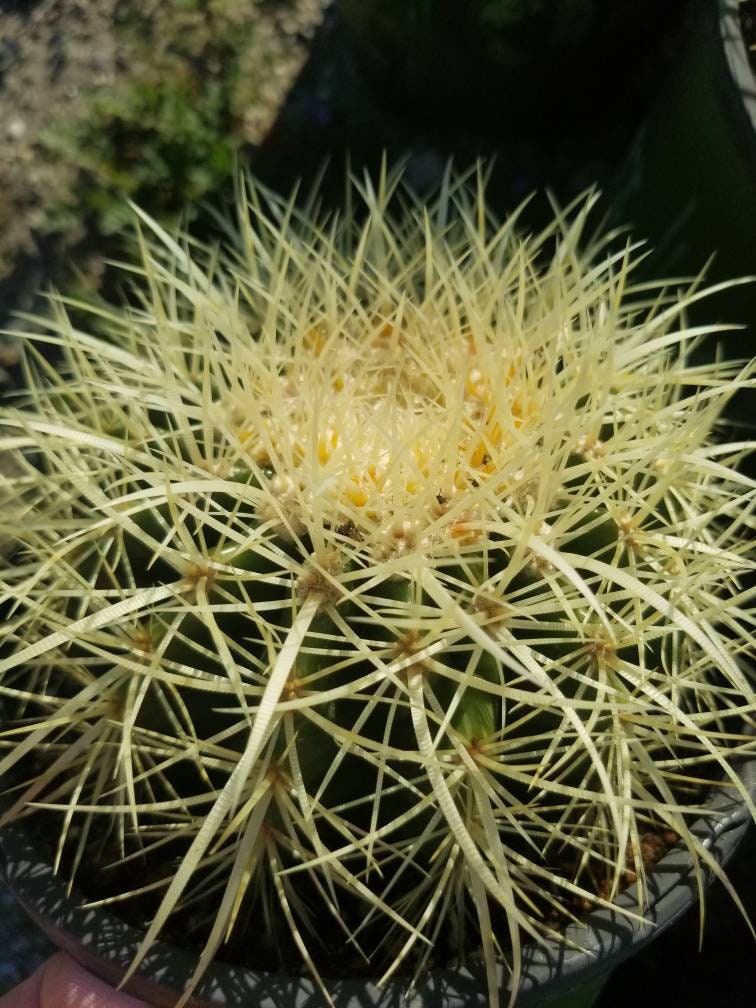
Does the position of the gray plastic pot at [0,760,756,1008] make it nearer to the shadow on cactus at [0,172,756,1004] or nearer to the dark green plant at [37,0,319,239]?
the shadow on cactus at [0,172,756,1004]

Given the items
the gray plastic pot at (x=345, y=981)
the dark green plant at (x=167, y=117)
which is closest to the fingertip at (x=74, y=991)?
the gray plastic pot at (x=345, y=981)

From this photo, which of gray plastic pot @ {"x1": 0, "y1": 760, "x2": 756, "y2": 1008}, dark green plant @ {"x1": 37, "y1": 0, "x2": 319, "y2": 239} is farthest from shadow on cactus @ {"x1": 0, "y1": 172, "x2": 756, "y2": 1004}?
dark green plant @ {"x1": 37, "y1": 0, "x2": 319, "y2": 239}

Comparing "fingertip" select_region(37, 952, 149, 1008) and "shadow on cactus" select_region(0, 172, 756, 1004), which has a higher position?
"shadow on cactus" select_region(0, 172, 756, 1004)

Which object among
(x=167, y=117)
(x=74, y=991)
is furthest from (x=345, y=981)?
(x=167, y=117)

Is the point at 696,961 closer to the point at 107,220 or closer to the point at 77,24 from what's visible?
the point at 107,220

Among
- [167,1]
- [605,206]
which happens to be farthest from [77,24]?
[605,206]

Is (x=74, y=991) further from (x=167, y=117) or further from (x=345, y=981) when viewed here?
(x=167, y=117)

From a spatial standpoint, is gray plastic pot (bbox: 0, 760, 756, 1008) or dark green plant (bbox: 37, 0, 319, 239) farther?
dark green plant (bbox: 37, 0, 319, 239)
